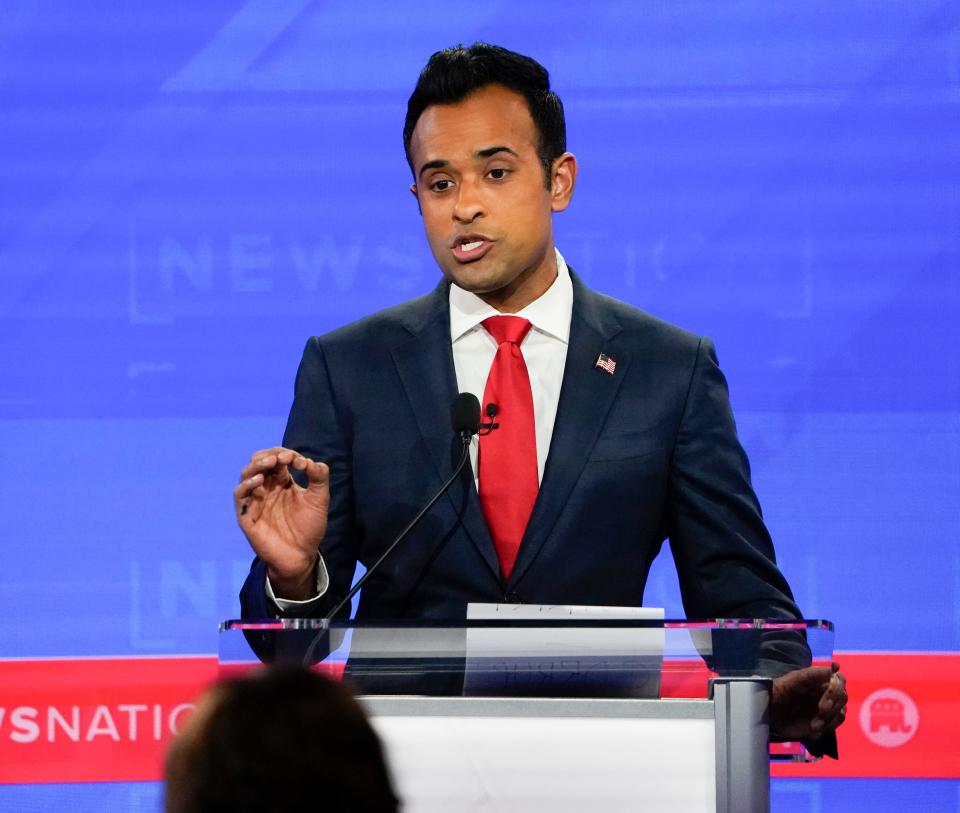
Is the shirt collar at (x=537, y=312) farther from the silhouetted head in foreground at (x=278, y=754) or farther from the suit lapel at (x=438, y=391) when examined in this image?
the silhouetted head in foreground at (x=278, y=754)

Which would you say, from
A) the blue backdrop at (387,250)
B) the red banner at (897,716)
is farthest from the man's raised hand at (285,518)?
the red banner at (897,716)

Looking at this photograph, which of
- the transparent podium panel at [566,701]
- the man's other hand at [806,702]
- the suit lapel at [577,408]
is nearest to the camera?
the transparent podium panel at [566,701]

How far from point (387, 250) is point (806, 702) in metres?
2.11

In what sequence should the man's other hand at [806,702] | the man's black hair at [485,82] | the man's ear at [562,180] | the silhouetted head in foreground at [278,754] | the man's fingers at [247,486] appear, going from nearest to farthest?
the silhouetted head in foreground at [278,754], the man's other hand at [806,702], the man's fingers at [247,486], the man's black hair at [485,82], the man's ear at [562,180]

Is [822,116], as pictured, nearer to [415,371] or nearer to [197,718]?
[415,371]

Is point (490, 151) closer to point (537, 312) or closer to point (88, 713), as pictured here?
point (537, 312)

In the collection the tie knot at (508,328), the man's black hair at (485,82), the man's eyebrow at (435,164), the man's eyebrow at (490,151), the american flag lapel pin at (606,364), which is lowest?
the american flag lapel pin at (606,364)

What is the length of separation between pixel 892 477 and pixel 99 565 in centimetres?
186

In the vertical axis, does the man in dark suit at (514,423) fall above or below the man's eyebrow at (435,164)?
below

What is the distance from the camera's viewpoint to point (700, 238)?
11.7 ft

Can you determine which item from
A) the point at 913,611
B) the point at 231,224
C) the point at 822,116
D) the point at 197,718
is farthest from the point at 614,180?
the point at 197,718

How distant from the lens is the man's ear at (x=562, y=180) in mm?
2582

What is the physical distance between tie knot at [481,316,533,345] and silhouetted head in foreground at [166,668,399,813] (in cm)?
159

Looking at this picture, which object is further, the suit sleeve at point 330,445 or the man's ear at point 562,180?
the man's ear at point 562,180
